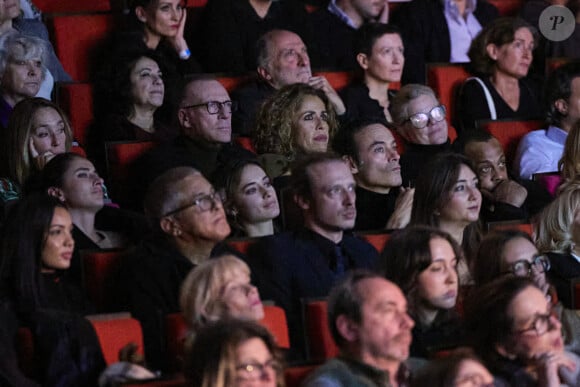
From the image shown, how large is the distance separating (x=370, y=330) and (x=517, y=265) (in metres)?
0.47

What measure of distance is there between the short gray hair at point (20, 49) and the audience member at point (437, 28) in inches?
37.3

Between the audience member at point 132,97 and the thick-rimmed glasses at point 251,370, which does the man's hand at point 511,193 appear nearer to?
the audience member at point 132,97

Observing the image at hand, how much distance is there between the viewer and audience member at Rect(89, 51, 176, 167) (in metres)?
3.02

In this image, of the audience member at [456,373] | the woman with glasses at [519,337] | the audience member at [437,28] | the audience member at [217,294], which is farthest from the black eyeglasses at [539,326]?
the audience member at [437,28]

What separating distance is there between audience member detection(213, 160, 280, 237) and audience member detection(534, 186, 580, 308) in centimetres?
46

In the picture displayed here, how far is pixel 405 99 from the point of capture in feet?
10.4

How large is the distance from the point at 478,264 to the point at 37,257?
68 cm

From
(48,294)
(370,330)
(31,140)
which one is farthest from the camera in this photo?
(31,140)

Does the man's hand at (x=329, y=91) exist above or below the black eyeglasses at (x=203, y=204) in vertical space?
above

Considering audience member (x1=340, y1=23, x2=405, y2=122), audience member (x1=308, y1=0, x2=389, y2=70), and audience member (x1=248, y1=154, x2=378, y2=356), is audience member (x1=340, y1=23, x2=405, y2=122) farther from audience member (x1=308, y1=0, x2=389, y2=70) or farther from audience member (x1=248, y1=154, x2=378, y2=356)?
audience member (x1=248, y1=154, x2=378, y2=356)

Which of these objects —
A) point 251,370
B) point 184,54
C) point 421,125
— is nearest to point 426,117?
point 421,125

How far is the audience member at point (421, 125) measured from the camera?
3.11 m

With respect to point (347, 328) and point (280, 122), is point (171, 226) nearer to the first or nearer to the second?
point (347, 328)

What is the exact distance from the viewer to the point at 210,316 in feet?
6.69
